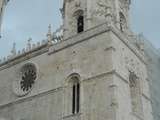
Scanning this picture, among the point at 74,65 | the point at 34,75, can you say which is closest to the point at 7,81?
the point at 34,75

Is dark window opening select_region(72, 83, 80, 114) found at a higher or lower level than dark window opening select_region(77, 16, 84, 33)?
lower

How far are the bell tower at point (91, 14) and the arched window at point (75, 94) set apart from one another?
3.85 metres

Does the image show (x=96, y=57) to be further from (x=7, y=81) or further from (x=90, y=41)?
(x=7, y=81)

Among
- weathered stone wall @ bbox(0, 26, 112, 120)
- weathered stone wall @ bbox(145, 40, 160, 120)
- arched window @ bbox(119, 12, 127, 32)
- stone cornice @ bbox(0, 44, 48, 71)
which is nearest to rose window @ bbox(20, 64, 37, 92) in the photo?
weathered stone wall @ bbox(0, 26, 112, 120)

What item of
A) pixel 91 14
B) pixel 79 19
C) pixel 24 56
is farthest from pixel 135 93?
pixel 24 56

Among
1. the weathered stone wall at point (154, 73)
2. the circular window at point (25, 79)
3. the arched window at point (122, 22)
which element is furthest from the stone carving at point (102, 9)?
the weathered stone wall at point (154, 73)

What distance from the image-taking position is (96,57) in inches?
928

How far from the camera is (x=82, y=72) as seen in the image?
23719 millimetres

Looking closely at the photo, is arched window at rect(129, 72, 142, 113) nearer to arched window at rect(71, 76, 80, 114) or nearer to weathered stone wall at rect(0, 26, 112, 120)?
weathered stone wall at rect(0, 26, 112, 120)

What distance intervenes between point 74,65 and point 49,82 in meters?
2.23

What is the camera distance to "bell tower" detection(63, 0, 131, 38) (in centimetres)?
2572

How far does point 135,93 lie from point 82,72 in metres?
4.26

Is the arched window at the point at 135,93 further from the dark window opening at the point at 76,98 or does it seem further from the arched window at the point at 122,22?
A: the arched window at the point at 122,22

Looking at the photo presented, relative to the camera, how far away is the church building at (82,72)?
22.5 meters
